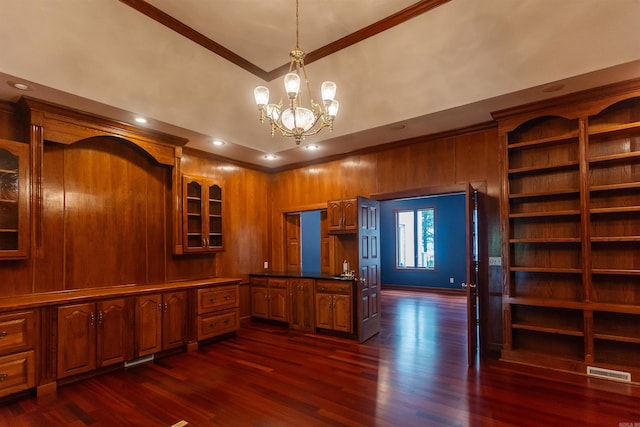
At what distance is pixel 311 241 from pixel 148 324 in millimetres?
3861

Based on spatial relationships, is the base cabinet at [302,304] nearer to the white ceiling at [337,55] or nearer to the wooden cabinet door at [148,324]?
the wooden cabinet door at [148,324]

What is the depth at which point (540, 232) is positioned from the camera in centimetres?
400

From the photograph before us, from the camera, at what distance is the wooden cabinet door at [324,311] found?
16.5 feet

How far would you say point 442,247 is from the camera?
369 inches

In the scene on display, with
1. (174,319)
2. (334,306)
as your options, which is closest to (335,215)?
(334,306)

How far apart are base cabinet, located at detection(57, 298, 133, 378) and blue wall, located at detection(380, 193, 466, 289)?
7.30 metres

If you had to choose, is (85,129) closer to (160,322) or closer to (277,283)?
(160,322)

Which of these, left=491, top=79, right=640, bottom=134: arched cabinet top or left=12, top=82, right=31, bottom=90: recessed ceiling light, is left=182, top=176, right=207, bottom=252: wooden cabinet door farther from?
left=491, top=79, right=640, bottom=134: arched cabinet top

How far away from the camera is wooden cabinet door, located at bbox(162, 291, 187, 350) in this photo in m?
4.21

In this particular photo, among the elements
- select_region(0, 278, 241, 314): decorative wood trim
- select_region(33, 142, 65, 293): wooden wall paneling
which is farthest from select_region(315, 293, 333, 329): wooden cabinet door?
select_region(33, 142, 65, 293): wooden wall paneling

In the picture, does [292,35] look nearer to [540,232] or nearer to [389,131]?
[389,131]

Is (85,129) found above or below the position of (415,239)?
above

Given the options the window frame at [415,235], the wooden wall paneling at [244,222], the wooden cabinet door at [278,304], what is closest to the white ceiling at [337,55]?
the wooden wall paneling at [244,222]

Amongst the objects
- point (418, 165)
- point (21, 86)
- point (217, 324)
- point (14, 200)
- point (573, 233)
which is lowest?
point (217, 324)
